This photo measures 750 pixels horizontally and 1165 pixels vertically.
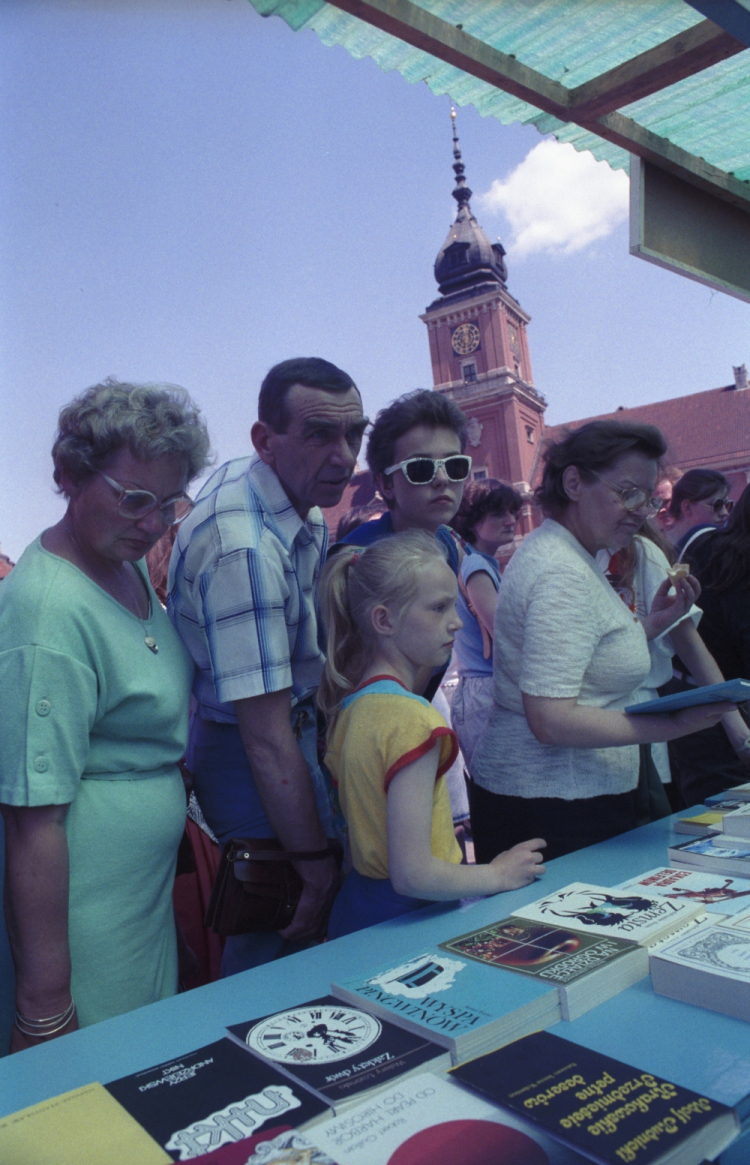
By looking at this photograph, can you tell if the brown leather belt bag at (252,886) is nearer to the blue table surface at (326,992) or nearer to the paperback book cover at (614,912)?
the blue table surface at (326,992)

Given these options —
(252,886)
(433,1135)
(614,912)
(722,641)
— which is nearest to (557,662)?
(614,912)

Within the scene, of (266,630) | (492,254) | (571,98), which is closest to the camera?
(266,630)

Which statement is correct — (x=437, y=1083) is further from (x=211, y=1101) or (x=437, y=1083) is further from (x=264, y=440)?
(x=264, y=440)

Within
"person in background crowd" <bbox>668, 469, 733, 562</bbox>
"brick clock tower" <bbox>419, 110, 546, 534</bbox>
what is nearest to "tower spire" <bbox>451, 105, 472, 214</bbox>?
"brick clock tower" <bbox>419, 110, 546, 534</bbox>

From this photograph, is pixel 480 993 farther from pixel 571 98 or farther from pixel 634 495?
pixel 571 98

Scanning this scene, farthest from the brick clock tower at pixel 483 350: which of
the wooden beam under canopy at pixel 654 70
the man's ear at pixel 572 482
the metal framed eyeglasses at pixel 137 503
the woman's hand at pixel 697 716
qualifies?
the metal framed eyeglasses at pixel 137 503

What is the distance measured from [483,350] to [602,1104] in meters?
57.0

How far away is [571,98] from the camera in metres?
2.25

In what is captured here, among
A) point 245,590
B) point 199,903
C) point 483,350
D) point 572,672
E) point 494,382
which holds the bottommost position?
point 199,903

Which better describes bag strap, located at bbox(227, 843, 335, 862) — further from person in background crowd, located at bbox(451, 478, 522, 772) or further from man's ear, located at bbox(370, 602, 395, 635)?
person in background crowd, located at bbox(451, 478, 522, 772)

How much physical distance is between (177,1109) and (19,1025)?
59cm

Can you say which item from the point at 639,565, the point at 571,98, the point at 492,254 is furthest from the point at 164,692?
the point at 492,254

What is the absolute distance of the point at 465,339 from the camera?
5575cm

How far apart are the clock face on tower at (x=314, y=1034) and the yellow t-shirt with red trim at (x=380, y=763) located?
0.48 metres
